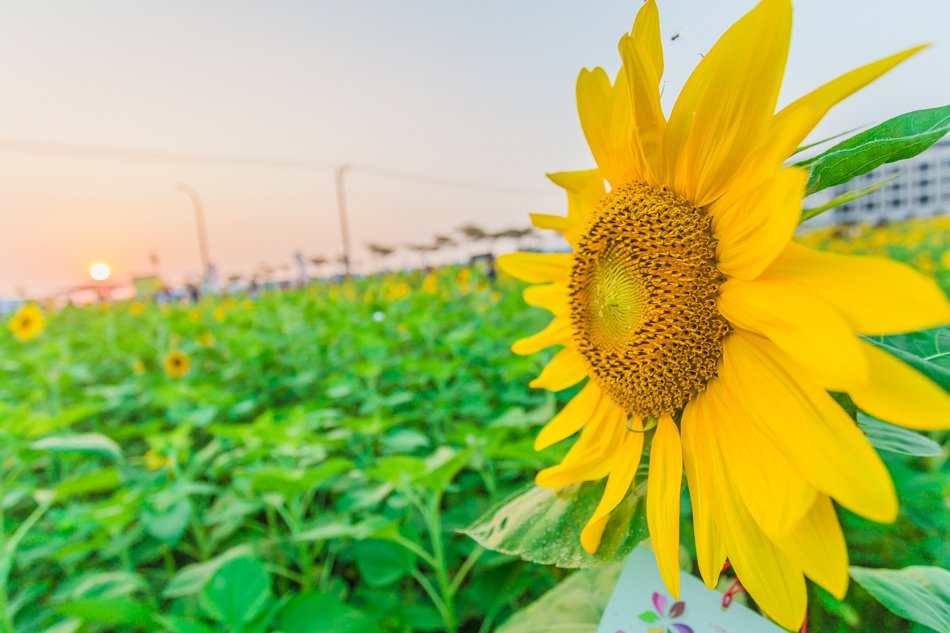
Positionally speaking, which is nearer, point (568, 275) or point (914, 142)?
point (914, 142)

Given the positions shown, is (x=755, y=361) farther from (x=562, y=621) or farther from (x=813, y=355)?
(x=562, y=621)

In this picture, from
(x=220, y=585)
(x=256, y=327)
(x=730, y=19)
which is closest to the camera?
(x=730, y=19)

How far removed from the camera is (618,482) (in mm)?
388

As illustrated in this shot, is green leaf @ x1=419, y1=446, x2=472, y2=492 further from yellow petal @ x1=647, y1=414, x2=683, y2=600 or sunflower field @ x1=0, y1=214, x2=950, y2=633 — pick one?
yellow petal @ x1=647, y1=414, x2=683, y2=600

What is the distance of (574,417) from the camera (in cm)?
45

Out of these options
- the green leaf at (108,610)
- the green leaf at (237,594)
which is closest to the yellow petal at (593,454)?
the green leaf at (237,594)

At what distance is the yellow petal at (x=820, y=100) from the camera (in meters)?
0.25

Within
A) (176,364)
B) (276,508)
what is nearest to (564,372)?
(276,508)

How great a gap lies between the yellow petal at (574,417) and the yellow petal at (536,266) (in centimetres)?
11

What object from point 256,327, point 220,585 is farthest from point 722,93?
point 256,327

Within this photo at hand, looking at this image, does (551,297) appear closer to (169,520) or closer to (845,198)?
(845,198)

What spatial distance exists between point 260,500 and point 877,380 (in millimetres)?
1306

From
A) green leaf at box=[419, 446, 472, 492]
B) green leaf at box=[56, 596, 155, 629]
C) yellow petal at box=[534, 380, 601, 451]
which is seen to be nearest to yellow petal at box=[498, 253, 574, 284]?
yellow petal at box=[534, 380, 601, 451]

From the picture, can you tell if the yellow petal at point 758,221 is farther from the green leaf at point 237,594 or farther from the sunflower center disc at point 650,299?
the green leaf at point 237,594
